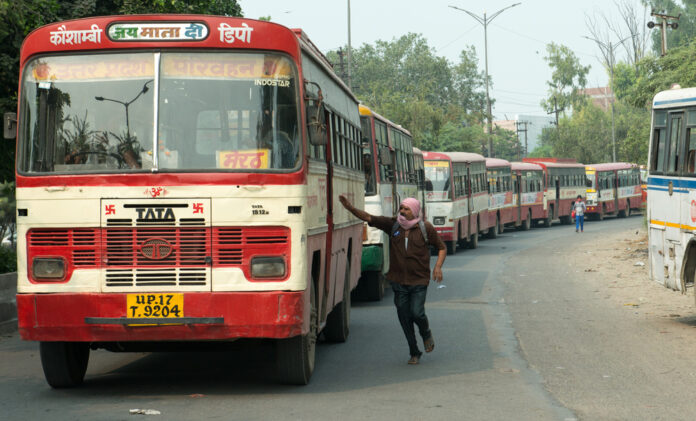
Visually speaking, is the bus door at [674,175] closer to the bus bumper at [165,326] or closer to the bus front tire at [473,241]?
the bus bumper at [165,326]

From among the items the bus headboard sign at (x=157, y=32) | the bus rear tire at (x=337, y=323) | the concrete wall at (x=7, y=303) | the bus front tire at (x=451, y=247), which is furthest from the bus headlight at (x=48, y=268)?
the bus front tire at (x=451, y=247)

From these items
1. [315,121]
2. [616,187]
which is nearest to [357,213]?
[315,121]

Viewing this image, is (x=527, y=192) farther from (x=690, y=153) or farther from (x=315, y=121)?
(x=315, y=121)

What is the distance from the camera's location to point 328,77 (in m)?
11.0

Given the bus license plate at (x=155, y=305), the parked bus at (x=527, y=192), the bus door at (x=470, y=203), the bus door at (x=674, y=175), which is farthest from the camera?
the parked bus at (x=527, y=192)

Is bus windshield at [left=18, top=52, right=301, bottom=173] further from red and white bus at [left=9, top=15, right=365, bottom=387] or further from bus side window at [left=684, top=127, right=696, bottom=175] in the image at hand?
bus side window at [left=684, top=127, right=696, bottom=175]

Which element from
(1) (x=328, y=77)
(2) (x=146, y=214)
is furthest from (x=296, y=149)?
(1) (x=328, y=77)

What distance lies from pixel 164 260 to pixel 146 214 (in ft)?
1.27

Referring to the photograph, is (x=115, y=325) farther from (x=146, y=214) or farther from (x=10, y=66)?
(x=10, y=66)

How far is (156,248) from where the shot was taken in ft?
27.0

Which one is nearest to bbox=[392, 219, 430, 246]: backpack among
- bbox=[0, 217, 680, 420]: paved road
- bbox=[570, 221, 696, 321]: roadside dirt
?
bbox=[0, 217, 680, 420]: paved road

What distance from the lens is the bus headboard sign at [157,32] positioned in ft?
27.8

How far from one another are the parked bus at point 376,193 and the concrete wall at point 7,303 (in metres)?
5.23

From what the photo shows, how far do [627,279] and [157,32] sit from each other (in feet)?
52.0
